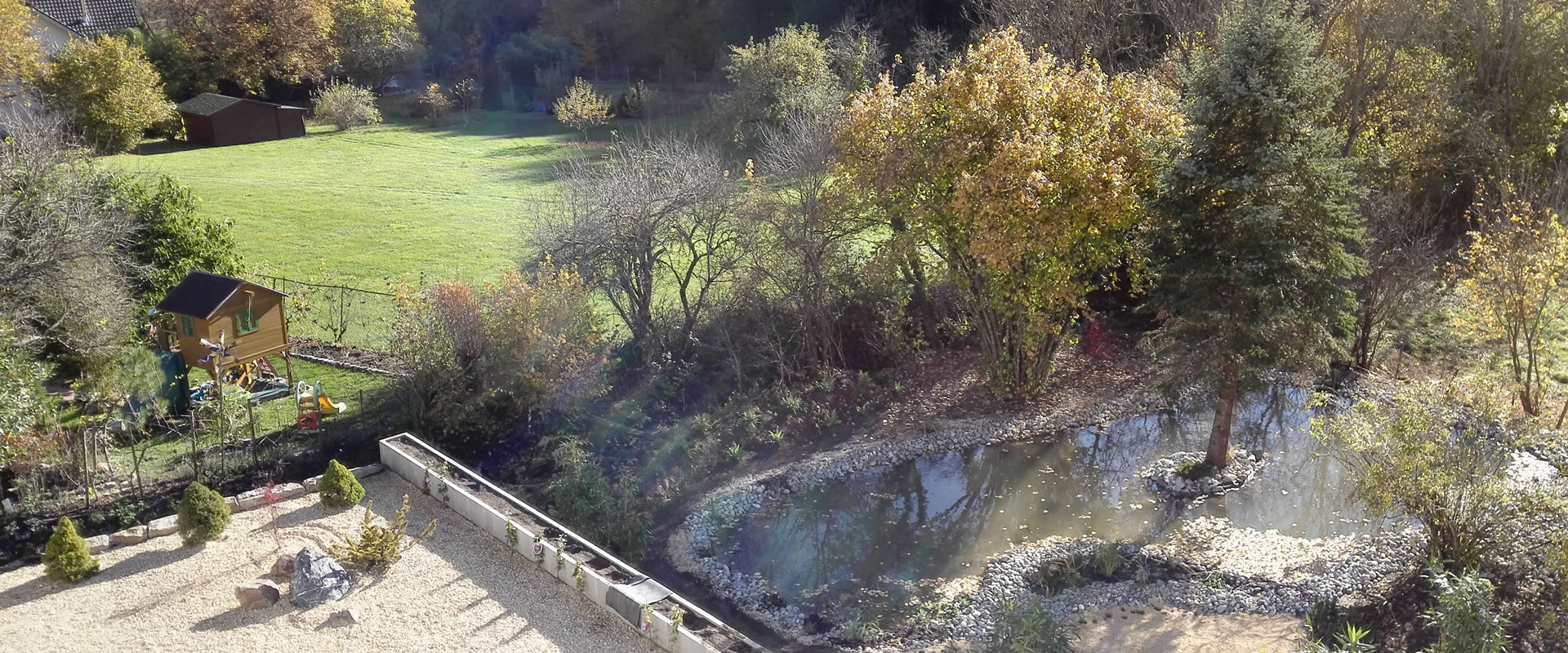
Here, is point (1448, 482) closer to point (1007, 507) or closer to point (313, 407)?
point (1007, 507)

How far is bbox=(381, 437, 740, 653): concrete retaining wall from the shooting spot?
9.54m

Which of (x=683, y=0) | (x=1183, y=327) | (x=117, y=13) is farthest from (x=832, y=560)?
(x=117, y=13)

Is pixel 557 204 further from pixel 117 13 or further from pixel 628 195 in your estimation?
pixel 117 13

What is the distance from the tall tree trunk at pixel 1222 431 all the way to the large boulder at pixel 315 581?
10.3 m

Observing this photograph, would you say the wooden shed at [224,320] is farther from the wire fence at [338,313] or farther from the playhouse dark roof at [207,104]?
the playhouse dark roof at [207,104]

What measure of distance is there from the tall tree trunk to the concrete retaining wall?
293 inches

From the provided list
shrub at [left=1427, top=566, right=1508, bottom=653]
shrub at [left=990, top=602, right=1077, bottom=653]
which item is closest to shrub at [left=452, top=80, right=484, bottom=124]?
shrub at [left=990, top=602, right=1077, bottom=653]

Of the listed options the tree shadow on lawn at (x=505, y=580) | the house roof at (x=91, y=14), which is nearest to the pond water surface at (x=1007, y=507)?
the tree shadow on lawn at (x=505, y=580)

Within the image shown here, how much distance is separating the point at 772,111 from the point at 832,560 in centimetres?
2150

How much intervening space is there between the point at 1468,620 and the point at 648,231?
35.8ft

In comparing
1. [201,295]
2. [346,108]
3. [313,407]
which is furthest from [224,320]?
[346,108]

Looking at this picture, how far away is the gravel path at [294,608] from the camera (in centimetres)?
974

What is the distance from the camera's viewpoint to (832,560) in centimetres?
1221

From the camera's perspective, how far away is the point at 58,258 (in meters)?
14.1
